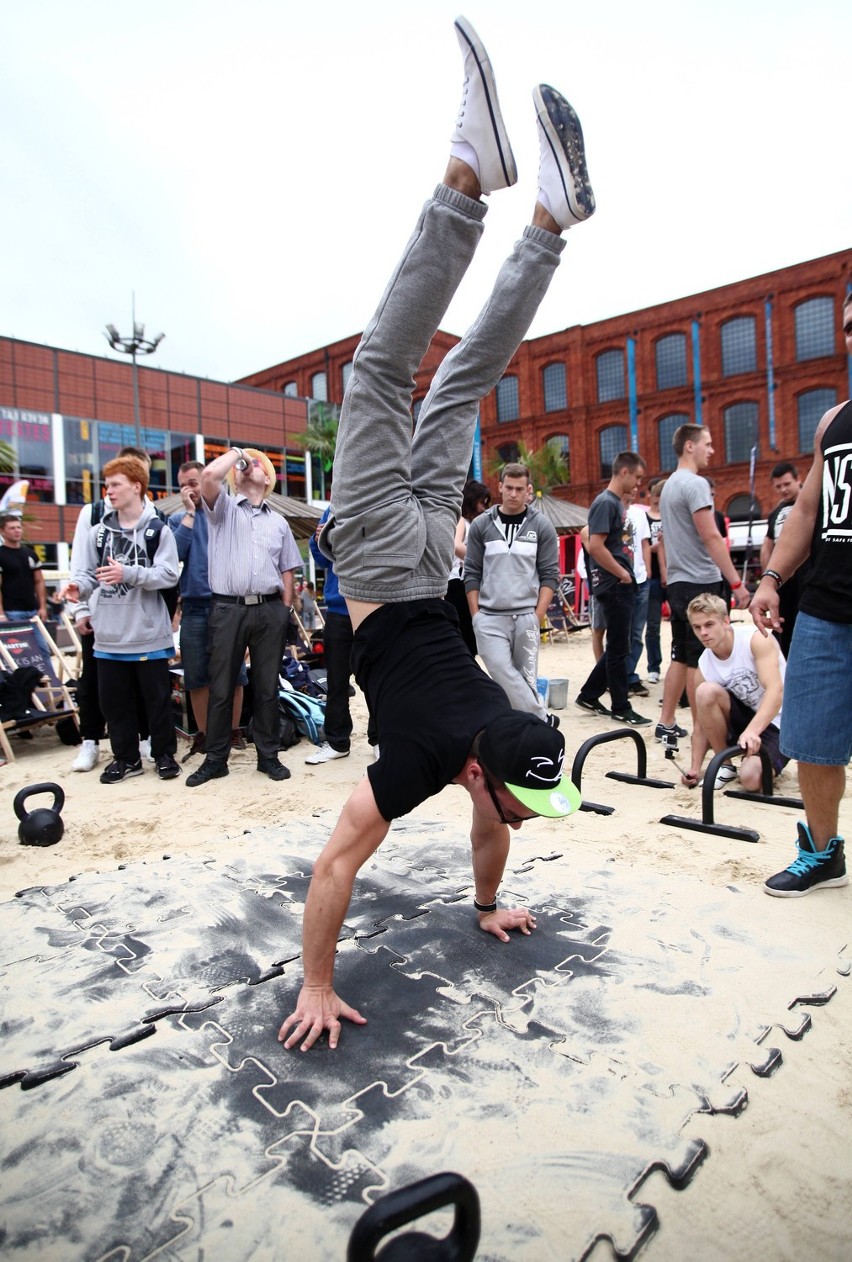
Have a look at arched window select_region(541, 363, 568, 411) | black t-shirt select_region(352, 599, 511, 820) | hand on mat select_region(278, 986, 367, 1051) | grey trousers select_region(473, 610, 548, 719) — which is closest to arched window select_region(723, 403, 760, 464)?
arched window select_region(541, 363, 568, 411)

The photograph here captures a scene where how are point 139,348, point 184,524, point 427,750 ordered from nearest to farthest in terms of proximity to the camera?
point 427,750
point 184,524
point 139,348

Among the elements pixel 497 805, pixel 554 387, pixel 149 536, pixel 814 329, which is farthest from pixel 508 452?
pixel 497 805

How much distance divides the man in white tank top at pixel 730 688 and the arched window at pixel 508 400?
38803 mm

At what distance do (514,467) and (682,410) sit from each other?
34.4 m

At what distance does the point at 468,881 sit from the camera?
10.2 feet

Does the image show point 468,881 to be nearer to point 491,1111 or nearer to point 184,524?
point 491,1111

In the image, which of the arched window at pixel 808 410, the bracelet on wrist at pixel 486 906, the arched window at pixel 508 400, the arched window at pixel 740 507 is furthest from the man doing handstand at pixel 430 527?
the arched window at pixel 508 400

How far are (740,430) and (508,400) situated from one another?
40.8 feet

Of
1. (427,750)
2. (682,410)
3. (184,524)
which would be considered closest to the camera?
(427,750)

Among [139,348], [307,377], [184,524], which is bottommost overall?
[184,524]

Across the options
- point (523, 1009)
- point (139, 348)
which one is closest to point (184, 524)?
point (523, 1009)

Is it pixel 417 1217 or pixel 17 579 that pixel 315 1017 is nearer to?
pixel 417 1217

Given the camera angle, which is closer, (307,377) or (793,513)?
(793,513)

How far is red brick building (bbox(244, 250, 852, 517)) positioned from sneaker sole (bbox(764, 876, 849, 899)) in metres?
33.8
